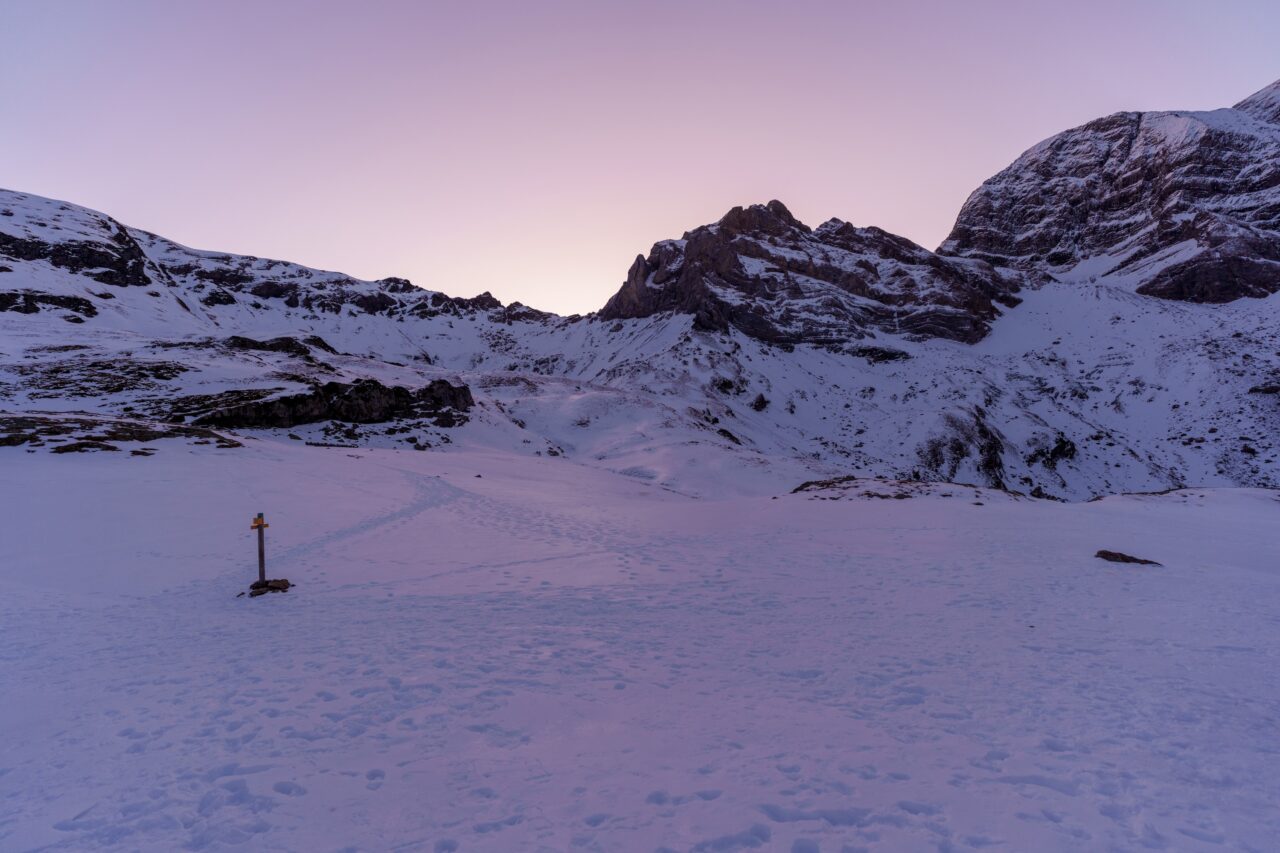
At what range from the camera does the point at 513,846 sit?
204 inches

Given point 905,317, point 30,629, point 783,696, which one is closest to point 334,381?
point 30,629

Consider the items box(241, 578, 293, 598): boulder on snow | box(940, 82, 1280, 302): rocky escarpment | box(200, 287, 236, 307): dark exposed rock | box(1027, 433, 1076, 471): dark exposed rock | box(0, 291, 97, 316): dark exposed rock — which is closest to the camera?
box(241, 578, 293, 598): boulder on snow

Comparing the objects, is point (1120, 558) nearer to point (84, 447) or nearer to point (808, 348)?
point (84, 447)

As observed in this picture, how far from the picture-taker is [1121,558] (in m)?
16.9

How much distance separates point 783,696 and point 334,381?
5269 centimetres

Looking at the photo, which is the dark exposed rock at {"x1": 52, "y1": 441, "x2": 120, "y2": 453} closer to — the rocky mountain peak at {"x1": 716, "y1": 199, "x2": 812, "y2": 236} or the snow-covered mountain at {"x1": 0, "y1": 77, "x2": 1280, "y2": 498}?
the snow-covered mountain at {"x1": 0, "y1": 77, "x2": 1280, "y2": 498}

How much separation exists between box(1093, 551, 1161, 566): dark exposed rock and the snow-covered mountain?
2775 centimetres

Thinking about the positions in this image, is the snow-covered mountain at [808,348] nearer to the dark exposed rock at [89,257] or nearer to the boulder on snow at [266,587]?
the dark exposed rock at [89,257]

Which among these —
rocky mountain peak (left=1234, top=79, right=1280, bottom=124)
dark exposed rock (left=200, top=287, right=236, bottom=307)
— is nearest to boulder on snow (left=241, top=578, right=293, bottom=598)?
dark exposed rock (left=200, top=287, right=236, bottom=307)

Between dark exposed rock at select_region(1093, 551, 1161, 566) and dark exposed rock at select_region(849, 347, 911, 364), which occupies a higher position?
dark exposed rock at select_region(849, 347, 911, 364)

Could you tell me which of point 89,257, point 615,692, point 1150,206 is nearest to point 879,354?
point 1150,206

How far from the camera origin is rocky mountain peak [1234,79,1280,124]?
159m

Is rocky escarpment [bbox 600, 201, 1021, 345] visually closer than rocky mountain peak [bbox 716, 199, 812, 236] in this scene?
Yes

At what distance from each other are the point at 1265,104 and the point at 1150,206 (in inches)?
2848
